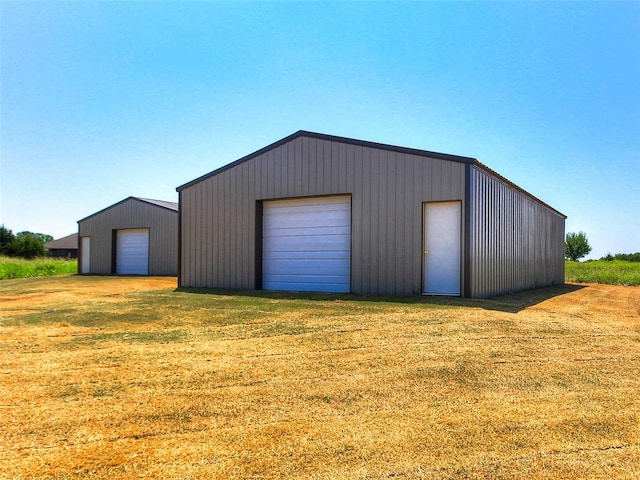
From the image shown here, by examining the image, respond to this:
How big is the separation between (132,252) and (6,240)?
23652 mm

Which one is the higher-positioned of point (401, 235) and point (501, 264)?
point (401, 235)

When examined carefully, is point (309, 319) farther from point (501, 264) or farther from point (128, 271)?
point (128, 271)

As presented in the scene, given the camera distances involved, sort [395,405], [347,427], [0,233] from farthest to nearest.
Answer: [0,233], [395,405], [347,427]

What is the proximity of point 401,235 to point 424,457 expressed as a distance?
8.33 meters

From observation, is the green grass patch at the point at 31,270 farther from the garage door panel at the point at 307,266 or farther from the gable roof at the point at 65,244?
the gable roof at the point at 65,244

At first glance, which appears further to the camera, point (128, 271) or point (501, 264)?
point (128, 271)

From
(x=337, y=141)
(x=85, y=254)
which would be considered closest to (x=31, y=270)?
(x=85, y=254)

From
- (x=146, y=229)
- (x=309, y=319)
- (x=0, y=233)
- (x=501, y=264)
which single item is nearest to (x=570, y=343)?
(x=309, y=319)

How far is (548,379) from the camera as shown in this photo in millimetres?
3967

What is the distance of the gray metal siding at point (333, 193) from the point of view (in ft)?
34.2

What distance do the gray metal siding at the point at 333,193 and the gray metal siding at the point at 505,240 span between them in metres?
1.07

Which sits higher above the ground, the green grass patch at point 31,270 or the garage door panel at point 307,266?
the garage door panel at point 307,266

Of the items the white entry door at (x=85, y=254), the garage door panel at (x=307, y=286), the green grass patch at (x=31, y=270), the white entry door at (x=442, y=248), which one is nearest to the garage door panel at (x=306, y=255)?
the garage door panel at (x=307, y=286)

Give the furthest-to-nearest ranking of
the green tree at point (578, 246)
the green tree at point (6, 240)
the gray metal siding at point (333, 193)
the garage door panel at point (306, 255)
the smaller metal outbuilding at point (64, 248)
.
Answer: the green tree at point (578, 246) → the smaller metal outbuilding at point (64, 248) → the green tree at point (6, 240) → the garage door panel at point (306, 255) → the gray metal siding at point (333, 193)
